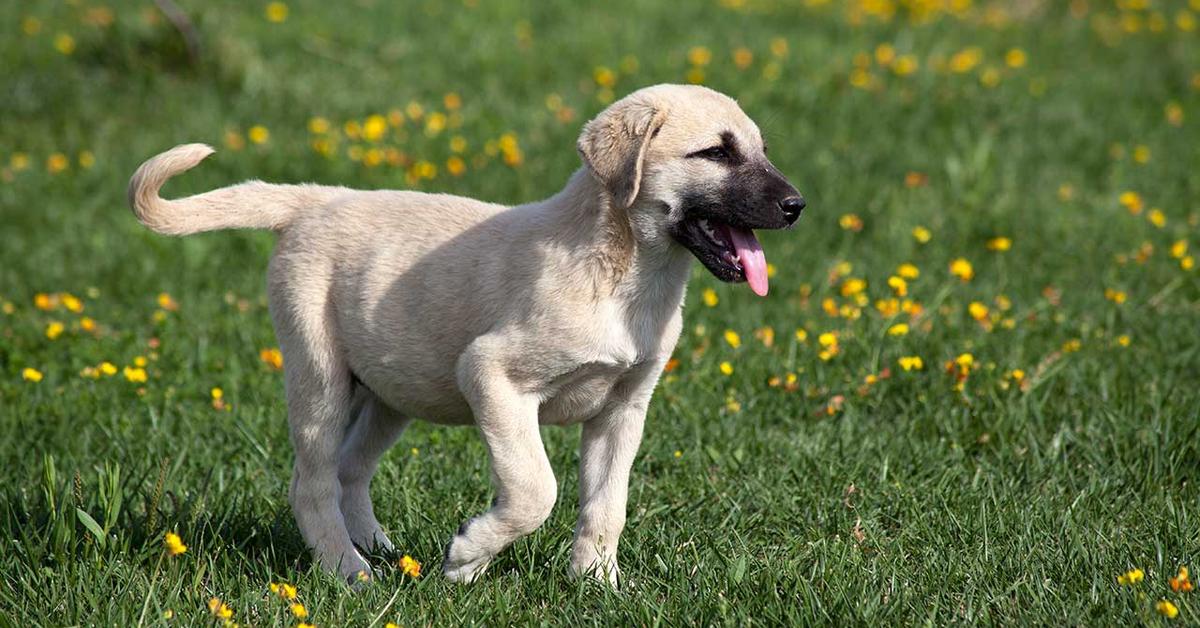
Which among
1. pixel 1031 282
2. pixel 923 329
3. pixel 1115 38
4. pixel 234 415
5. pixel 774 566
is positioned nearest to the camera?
pixel 774 566

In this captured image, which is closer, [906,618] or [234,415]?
[906,618]

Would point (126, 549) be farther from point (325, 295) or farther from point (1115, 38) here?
point (1115, 38)

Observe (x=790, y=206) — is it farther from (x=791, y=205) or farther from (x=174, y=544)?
(x=174, y=544)

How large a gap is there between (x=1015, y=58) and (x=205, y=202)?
7.21 meters

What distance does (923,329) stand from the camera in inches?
238

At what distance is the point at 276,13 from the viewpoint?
1052 cm

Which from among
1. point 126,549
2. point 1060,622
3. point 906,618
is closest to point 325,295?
point 126,549

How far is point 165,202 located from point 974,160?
516 centimetres

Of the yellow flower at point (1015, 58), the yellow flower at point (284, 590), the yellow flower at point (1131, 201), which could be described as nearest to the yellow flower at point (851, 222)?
the yellow flower at point (1131, 201)

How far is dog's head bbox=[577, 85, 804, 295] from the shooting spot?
12.9ft

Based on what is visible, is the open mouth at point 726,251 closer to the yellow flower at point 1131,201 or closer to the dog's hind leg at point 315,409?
the dog's hind leg at point 315,409

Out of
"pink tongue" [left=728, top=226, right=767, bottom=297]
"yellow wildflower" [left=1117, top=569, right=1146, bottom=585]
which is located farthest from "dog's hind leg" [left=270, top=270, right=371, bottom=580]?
"yellow wildflower" [left=1117, top=569, right=1146, bottom=585]

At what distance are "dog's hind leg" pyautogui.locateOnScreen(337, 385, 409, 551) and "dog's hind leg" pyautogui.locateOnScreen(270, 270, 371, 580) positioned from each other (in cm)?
15

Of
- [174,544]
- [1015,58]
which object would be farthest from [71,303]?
[1015,58]
